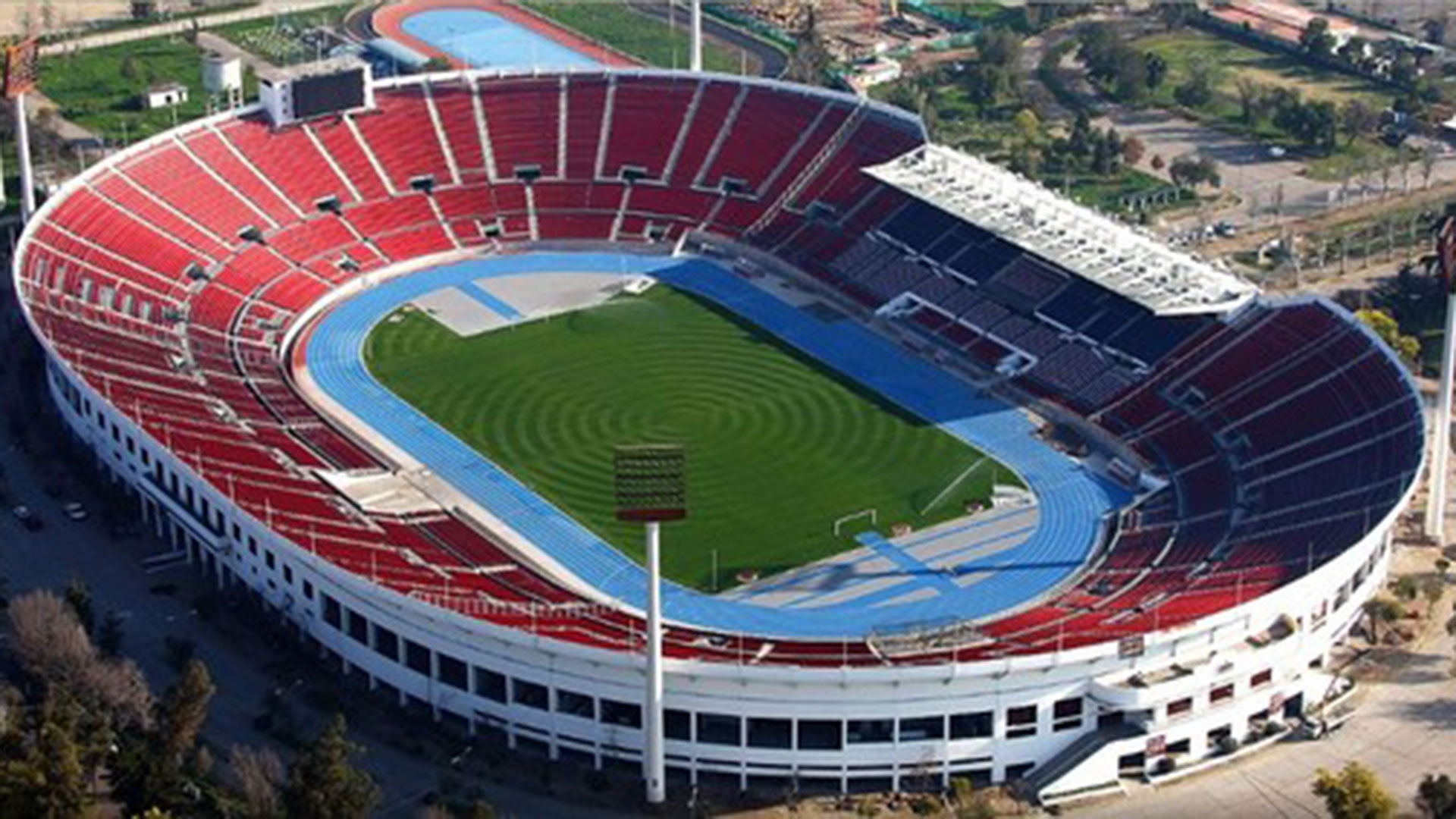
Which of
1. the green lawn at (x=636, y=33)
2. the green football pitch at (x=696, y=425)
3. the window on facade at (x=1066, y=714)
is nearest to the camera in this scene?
the window on facade at (x=1066, y=714)

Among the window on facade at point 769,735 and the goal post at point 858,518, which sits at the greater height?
the goal post at point 858,518

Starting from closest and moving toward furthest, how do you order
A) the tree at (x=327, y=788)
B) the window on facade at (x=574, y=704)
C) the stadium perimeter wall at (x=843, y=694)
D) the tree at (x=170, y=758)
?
the tree at (x=327, y=788) < the tree at (x=170, y=758) < the stadium perimeter wall at (x=843, y=694) < the window on facade at (x=574, y=704)

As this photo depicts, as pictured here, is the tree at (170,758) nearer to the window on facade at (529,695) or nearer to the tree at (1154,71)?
the window on facade at (529,695)

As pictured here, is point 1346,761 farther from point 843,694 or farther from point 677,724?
point 677,724

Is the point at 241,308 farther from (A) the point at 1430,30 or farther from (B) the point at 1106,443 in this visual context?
(A) the point at 1430,30

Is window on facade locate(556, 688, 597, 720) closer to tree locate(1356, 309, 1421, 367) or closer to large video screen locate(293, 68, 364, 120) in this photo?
tree locate(1356, 309, 1421, 367)

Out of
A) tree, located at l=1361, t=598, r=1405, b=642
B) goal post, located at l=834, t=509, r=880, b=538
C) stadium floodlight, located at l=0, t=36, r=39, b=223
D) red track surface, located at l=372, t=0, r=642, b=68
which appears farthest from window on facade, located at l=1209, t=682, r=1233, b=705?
red track surface, located at l=372, t=0, r=642, b=68

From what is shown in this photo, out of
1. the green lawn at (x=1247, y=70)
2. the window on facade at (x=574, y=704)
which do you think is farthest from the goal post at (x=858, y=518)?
the green lawn at (x=1247, y=70)
